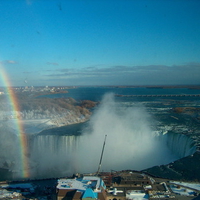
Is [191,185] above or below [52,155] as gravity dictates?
above

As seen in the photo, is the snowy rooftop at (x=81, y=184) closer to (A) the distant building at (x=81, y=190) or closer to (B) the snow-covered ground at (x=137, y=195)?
(A) the distant building at (x=81, y=190)

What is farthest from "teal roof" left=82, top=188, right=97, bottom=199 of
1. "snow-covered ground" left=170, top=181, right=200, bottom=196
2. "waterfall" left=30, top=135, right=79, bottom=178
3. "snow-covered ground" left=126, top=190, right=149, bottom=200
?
"waterfall" left=30, top=135, right=79, bottom=178

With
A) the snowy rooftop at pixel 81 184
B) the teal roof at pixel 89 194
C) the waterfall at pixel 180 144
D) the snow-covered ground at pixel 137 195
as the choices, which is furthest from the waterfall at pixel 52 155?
the waterfall at pixel 180 144

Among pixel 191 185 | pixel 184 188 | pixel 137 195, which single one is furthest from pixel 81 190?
pixel 191 185

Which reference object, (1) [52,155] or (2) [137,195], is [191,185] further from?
(1) [52,155]

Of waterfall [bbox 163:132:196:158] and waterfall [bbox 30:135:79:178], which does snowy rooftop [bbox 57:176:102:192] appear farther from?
waterfall [bbox 163:132:196:158]

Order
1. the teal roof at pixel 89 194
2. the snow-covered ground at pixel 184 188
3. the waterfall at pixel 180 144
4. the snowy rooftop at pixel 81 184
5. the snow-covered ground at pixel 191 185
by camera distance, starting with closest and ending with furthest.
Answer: the teal roof at pixel 89 194, the snowy rooftop at pixel 81 184, the snow-covered ground at pixel 184 188, the snow-covered ground at pixel 191 185, the waterfall at pixel 180 144

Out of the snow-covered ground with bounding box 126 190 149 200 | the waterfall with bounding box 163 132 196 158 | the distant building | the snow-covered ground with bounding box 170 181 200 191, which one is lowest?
the waterfall with bounding box 163 132 196 158

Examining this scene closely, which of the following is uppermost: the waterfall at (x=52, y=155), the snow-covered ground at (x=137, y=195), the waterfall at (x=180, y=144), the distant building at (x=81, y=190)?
the distant building at (x=81, y=190)

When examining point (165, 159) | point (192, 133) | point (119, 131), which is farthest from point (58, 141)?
point (192, 133)

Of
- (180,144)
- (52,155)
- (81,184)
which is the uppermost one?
(81,184)
